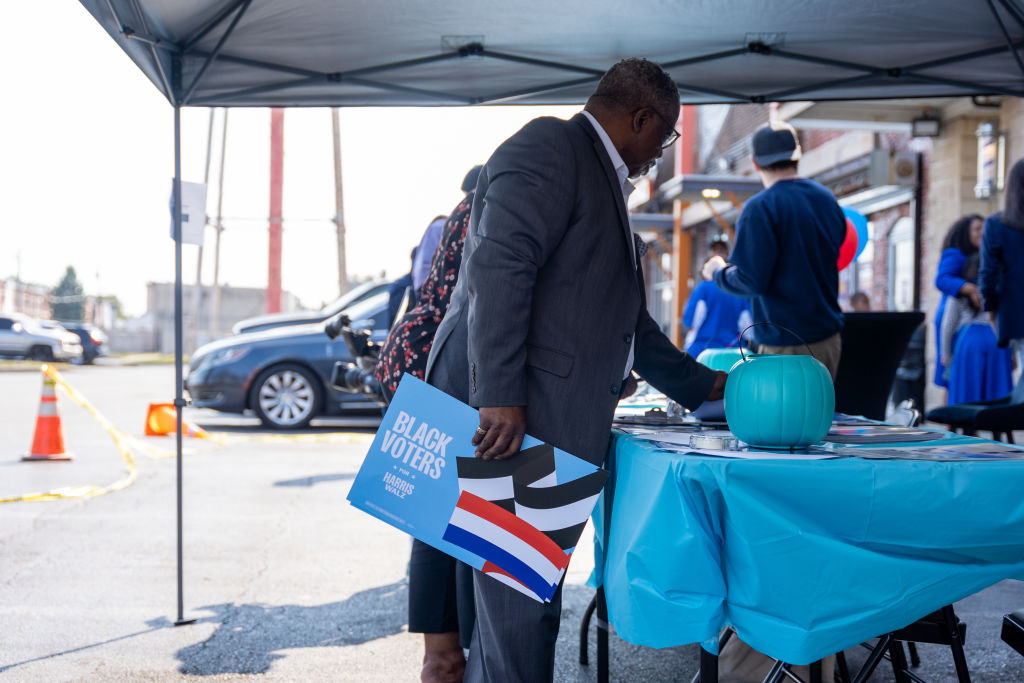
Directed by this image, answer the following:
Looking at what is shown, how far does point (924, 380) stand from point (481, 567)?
31.1 feet

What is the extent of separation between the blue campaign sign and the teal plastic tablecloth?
0.28 metres

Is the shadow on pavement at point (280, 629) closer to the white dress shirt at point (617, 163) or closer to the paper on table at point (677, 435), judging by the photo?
the paper on table at point (677, 435)

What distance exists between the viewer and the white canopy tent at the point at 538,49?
3.72m

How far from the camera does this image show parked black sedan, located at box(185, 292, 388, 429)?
10.5 m

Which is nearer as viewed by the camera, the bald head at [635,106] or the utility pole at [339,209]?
the bald head at [635,106]

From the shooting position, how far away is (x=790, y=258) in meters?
3.66

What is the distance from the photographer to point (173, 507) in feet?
20.0

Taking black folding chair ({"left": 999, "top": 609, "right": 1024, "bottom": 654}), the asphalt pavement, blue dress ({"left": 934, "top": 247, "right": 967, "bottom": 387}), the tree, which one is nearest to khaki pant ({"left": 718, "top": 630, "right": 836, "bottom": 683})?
the asphalt pavement

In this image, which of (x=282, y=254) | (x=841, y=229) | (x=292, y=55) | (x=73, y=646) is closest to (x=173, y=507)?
(x=73, y=646)

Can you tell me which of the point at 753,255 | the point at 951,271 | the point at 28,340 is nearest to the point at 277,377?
the point at 951,271

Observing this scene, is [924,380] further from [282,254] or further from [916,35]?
[282,254]

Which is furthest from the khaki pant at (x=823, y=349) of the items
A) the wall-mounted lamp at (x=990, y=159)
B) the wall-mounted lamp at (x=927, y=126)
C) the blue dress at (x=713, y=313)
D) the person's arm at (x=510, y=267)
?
the wall-mounted lamp at (x=927, y=126)

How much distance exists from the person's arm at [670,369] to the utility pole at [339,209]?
17297mm

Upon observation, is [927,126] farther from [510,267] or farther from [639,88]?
[510,267]
